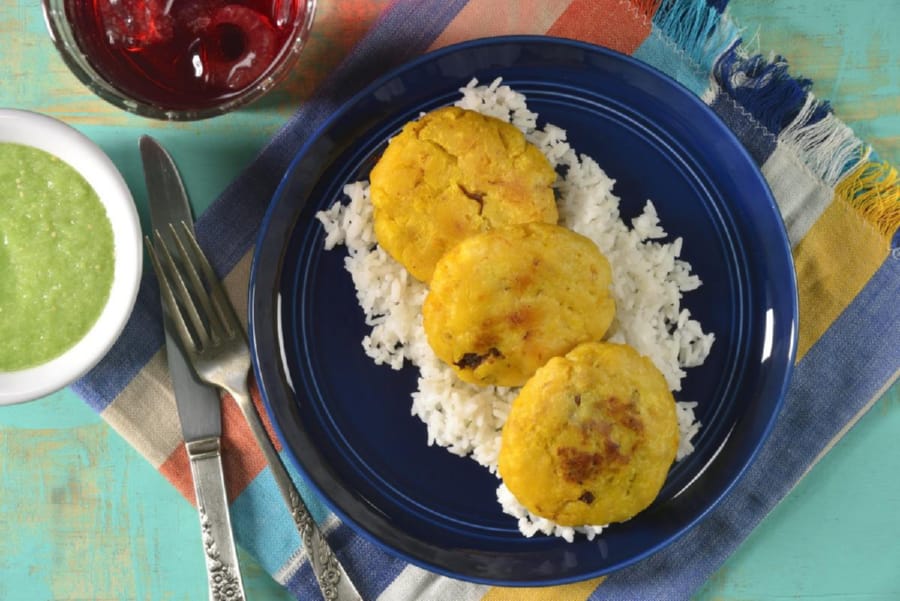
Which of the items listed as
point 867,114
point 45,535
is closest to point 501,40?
point 867,114

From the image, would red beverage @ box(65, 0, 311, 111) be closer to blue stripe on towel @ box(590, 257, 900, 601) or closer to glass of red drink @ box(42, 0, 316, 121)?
glass of red drink @ box(42, 0, 316, 121)

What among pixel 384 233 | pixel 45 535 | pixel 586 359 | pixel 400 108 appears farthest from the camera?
pixel 45 535

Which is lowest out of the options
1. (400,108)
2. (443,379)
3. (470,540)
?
(470,540)

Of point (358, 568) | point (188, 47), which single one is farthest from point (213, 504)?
point (188, 47)

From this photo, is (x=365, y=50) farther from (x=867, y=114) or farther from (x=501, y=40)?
(x=867, y=114)

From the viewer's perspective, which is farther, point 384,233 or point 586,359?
point 384,233

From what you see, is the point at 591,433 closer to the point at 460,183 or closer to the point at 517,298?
the point at 517,298
